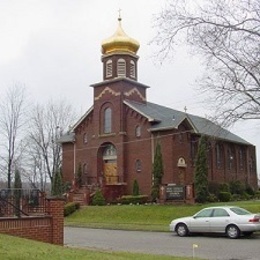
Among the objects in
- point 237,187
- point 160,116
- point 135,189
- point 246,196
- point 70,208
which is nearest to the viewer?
point 70,208

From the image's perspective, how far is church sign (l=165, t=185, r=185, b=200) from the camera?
35.4 meters

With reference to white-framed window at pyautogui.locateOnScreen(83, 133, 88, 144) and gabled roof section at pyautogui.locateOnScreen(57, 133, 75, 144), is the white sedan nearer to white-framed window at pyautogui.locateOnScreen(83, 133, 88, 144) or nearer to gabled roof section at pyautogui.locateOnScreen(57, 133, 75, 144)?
white-framed window at pyautogui.locateOnScreen(83, 133, 88, 144)

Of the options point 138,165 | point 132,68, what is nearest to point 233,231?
point 138,165

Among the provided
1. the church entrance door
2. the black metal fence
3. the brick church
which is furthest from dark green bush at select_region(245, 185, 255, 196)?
the black metal fence

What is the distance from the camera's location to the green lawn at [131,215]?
31106 mm

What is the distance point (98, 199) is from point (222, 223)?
22.1 meters

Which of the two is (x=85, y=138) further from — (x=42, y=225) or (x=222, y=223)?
(x=42, y=225)

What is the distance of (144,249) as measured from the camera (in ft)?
55.9

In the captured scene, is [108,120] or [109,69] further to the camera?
[109,69]

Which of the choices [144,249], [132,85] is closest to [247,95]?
[144,249]

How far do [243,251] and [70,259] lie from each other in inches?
313

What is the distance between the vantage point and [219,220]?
21031 millimetres

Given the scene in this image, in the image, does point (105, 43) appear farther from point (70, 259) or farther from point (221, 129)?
point (70, 259)

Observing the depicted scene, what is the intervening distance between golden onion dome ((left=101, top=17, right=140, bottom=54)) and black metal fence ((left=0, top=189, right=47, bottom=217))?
105ft
